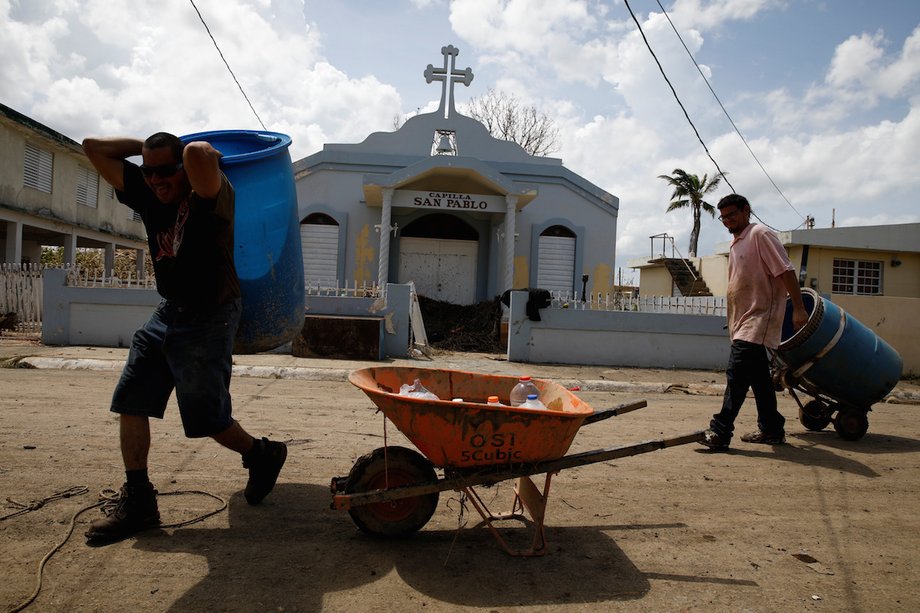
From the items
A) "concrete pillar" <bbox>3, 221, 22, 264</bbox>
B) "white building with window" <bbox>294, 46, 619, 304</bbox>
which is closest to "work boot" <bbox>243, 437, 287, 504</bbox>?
"white building with window" <bbox>294, 46, 619, 304</bbox>

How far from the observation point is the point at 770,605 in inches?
94.6

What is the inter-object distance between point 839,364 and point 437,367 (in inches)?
186

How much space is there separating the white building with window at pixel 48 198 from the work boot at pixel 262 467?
598 inches

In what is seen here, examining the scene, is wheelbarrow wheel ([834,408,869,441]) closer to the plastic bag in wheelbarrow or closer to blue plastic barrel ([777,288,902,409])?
blue plastic barrel ([777,288,902,409])

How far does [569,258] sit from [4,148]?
16379mm

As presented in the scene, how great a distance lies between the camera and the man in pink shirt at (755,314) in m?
4.88

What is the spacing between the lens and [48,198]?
65.8ft

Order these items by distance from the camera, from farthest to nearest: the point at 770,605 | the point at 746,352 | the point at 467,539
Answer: the point at 746,352, the point at 467,539, the point at 770,605

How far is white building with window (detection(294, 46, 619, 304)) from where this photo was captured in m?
16.4

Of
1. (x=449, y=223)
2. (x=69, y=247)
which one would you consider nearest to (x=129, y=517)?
(x=449, y=223)

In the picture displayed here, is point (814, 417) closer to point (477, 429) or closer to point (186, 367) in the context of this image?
point (477, 429)

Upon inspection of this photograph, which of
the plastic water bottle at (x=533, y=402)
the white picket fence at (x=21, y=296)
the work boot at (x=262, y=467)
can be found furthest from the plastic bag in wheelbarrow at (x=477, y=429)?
the white picket fence at (x=21, y=296)

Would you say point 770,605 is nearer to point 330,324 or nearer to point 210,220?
point 210,220

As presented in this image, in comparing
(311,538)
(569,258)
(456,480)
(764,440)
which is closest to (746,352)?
(764,440)
